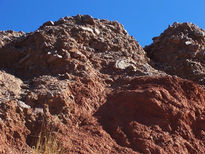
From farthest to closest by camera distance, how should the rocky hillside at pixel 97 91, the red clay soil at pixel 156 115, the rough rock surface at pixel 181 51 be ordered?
the rough rock surface at pixel 181 51
the red clay soil at pixel 156 115
the rocky hillside at pixel 97 91

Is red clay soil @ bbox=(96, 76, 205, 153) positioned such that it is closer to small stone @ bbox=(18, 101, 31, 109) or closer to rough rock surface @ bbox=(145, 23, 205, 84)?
small stone @ bbox=(18, 101, 31, 109)

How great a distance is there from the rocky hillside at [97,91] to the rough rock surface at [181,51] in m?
0.03

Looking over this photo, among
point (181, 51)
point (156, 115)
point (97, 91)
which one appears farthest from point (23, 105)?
point (181, 51)

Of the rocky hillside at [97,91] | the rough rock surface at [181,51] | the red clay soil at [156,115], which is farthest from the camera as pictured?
the rough rock surface at [181,51]

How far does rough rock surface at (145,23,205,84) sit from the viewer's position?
33.6 feet

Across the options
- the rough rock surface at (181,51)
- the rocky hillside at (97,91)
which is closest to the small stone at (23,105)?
the rocky hillside at (97,91)

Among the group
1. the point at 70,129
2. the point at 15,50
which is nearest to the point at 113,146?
the point at 70,129

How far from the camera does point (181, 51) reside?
35.0ft

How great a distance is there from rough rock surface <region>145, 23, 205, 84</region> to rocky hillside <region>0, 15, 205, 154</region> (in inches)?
1.2

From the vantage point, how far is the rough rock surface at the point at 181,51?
1023cm

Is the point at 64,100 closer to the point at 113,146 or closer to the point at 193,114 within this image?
the point at 113,146

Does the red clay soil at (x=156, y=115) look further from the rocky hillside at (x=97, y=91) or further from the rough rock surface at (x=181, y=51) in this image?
the rough rock surface at (x=181, y=51)

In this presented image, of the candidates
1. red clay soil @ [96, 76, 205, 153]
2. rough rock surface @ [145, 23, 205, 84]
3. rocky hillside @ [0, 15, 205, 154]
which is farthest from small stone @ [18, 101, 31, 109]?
rough rock surface @ [145, 23, 205, 84]

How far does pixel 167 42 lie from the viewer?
1119cm
